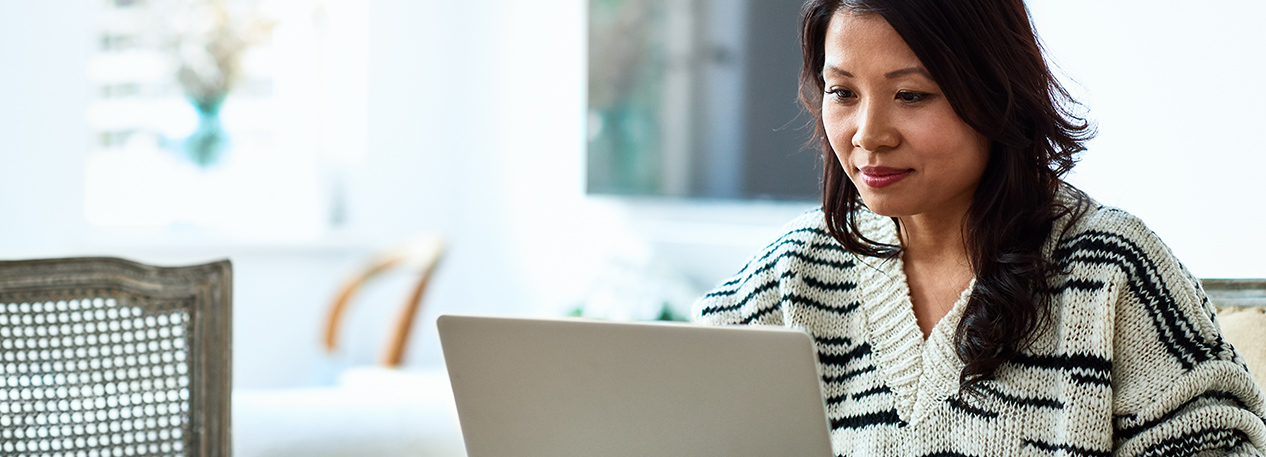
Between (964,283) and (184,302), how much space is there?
31.4 inches

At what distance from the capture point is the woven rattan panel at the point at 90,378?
3.62ft

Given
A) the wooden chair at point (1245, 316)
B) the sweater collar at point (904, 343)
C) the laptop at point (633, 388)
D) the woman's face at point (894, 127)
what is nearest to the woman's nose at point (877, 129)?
the woman's face at point (894, 127)

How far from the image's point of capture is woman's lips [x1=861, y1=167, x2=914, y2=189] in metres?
0.97

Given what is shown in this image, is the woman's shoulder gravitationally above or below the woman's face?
below

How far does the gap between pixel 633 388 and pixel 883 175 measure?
0.34 meters

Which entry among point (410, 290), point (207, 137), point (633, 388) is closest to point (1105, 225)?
point (633, 388)

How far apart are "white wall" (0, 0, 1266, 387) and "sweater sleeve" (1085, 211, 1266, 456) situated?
29.4 inches

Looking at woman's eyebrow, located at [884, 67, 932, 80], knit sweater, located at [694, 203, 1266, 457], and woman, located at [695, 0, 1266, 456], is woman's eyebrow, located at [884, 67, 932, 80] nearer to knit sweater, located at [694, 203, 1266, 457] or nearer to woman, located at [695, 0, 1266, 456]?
woman, located at [695, 0, 1266, 456]

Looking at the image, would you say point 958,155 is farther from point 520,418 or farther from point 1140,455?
point 520,418

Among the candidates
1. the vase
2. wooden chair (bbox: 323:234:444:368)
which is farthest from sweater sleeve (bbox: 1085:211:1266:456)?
the vase

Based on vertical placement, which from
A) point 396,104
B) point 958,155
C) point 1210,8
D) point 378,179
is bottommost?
point 378,179

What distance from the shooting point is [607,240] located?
3.01m

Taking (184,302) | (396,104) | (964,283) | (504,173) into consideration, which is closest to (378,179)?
(396,104)

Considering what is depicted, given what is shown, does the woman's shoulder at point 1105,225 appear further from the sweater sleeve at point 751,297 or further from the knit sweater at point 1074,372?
the sweater sleeve at point 751,297
